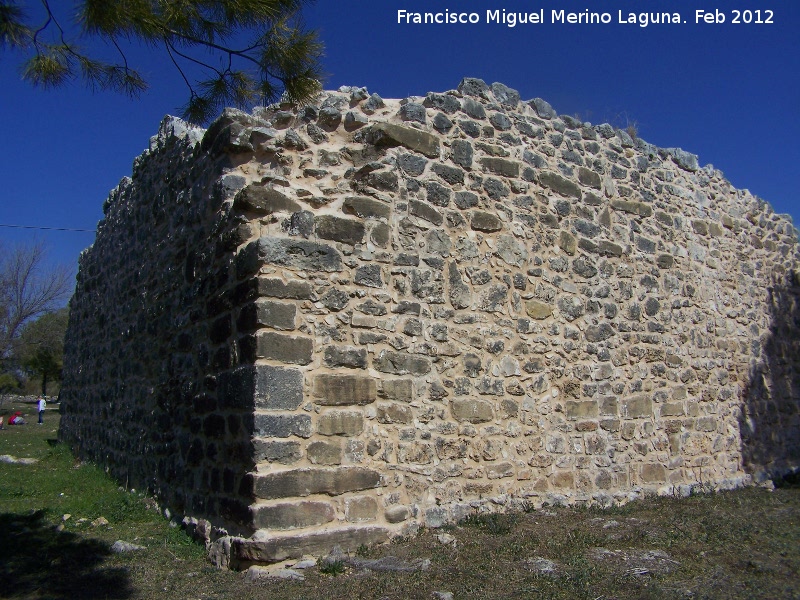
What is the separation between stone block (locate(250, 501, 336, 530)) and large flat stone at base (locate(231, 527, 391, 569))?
0.07 metres

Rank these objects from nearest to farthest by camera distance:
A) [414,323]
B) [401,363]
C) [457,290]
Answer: [401,363]
[414,323]
[457,290]

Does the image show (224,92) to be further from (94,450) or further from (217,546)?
(94,450)

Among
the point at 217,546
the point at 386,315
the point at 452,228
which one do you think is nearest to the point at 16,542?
the point at 217,546

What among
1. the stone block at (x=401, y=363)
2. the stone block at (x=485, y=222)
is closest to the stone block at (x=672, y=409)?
the stone block at (x=485, y=222)

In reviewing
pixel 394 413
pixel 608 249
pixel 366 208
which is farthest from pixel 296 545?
pixel 608 249

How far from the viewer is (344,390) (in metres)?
4.95

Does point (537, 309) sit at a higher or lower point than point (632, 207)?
lower

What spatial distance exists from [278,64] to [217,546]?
3.37m

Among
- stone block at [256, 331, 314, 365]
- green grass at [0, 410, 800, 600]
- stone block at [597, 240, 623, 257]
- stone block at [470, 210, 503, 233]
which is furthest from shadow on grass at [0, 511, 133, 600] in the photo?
stone block at [597, 240, 623, 257]

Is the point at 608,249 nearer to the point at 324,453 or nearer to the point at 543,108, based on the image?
the point at 543,108

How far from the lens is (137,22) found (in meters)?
4.29

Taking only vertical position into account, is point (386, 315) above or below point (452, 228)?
below

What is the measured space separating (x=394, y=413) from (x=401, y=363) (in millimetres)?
381

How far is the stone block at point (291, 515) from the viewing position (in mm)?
4480
